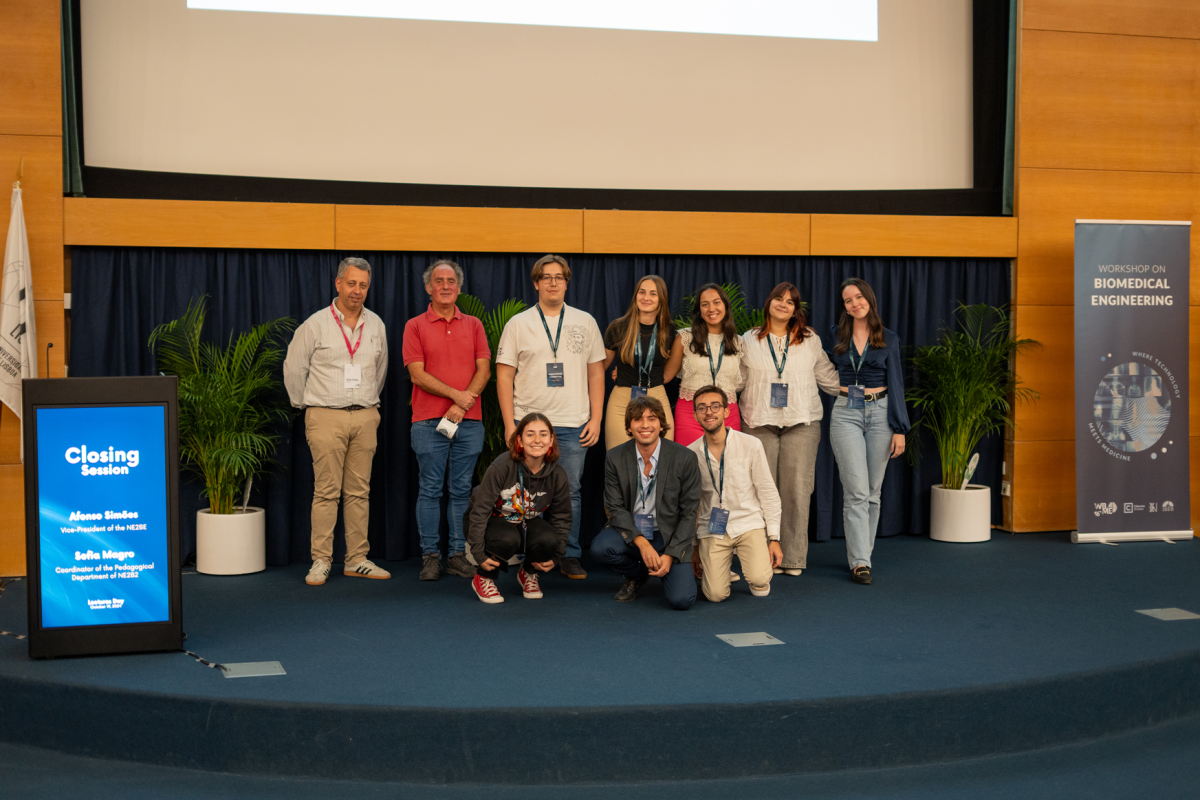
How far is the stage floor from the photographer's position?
2.88 metres

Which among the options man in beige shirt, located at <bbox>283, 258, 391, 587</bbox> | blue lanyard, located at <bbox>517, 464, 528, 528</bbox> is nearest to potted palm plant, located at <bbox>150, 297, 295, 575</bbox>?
man in beige shirt, located at <bbox>283, 258, 391, 587</bbox>

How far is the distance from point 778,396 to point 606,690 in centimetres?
196

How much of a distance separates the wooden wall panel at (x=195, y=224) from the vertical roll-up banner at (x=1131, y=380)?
4.12 m

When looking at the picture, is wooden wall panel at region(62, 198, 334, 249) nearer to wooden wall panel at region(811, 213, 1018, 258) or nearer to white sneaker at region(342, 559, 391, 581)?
white sneaker at region(342, 559, 391, 581)

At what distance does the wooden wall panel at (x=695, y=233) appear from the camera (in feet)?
17.0

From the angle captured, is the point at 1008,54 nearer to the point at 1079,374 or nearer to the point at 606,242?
the point at 1079,374

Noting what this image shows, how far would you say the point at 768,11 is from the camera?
539 cm

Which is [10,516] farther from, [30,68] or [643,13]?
[643,13]

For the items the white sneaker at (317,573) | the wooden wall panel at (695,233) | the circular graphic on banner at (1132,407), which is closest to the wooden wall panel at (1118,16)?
the wooden wall panel at (695,233)

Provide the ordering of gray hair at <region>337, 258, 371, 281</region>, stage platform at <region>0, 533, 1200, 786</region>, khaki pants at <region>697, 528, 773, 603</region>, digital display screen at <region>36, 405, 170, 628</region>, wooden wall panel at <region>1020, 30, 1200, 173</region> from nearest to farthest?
stage platform at <region>0, 533, 1200, 786</region> → digital display screen at <region>36, 405, 170, 628</region> → khaki pants at <region>697, 528, 773, 603</region> → gray hair at <region>337, 258, 371, 281</region> → wooden wall panel at <region>1020, 30, 1200, 173</region>

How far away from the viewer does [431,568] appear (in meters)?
4.45

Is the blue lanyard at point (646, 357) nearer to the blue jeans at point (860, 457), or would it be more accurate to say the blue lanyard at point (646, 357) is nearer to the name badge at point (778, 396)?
the name badge at point (778, 396)

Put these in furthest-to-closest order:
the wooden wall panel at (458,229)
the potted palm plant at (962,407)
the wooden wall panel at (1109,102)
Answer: the wooden wall panel at (1109,102)
the potted palm plant at (962,407)
the wooden wall panel at (458,229)

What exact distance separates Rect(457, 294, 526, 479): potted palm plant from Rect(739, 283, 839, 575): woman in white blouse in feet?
3.90
